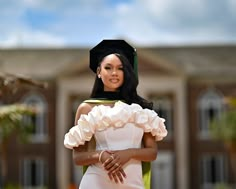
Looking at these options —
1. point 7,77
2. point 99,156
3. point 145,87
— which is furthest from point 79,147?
point 145,87

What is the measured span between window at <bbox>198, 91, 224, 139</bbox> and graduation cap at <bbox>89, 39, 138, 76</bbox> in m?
50.0

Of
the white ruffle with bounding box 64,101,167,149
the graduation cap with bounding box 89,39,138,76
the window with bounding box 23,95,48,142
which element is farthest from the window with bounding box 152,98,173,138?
the white ruffle with bounding box 64,101,167,149

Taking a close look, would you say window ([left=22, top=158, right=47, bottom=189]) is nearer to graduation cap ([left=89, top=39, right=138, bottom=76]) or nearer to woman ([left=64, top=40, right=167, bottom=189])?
graduation cap ([left=89, top=39, right=138, bottom=76])

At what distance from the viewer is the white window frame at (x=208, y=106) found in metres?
56.7

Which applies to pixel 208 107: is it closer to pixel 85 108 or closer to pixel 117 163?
pixel 85 108

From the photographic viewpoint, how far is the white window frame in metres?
56.7

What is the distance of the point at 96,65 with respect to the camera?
22.3ft

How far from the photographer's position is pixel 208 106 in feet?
187

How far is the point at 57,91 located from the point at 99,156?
165 ft

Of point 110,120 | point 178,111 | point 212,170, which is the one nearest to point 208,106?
point 178,111

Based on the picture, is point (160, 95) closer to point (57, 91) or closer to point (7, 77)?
point (57, 91)

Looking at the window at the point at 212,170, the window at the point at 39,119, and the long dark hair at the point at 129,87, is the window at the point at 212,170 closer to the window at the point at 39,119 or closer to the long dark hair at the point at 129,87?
the window at the point at 39,119

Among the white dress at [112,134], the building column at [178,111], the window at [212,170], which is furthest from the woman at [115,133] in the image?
the window at [212,170]

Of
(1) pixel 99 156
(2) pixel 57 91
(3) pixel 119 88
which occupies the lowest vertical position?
(1) pixel 99 156
